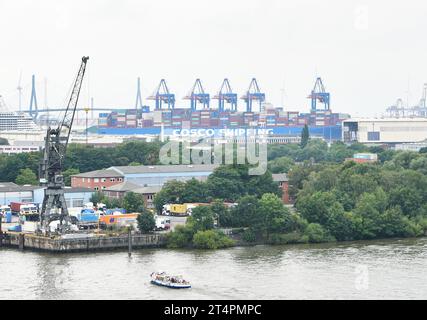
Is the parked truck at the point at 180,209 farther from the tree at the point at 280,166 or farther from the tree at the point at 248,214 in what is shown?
the tree at the point at 280,166

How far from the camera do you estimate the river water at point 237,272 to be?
14898mm

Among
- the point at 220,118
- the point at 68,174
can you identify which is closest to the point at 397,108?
the point at 220,118

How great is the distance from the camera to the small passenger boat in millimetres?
15273

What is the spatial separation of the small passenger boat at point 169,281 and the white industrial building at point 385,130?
36.2 metres

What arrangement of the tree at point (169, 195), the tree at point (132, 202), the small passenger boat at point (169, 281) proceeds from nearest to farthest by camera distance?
the small passenger boat at point (169, 281), the tree at point (132, 202), the tree at point (169, 195)

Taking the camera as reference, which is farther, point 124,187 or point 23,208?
point 124,187

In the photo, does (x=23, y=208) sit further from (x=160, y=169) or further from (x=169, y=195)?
(x=160, y=169)

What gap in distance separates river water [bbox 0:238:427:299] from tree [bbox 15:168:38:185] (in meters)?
8.06

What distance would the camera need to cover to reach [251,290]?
49.3 ft

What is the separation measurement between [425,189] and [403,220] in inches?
96.4

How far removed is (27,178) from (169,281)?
43.0 ft

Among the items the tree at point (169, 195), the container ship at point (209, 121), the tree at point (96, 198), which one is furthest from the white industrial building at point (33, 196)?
the container ship at point (209, 121)

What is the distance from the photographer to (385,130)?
51.9 meters

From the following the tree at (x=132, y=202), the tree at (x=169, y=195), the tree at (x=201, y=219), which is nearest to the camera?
the tree at (x=201, y=219)
